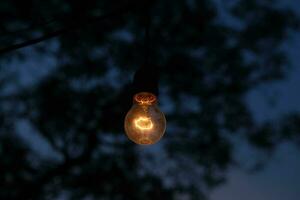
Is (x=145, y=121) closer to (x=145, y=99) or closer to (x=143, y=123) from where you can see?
(x=143, y=123)

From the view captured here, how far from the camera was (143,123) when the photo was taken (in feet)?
11.4

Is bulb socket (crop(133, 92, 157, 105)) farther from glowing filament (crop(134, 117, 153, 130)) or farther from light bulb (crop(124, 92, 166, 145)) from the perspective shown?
glowing filament (crop(134, 117, 153, 130))

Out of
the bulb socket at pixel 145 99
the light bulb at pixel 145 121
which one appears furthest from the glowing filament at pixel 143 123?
the bulb socket at pixel 145 99

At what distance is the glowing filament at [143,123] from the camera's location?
11.4 feet

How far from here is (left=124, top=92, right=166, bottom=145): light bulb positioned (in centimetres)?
345

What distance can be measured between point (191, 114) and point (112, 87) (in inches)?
82.6

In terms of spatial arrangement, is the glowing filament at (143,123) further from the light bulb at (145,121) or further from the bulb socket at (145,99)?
the bulb socket at (145,99)

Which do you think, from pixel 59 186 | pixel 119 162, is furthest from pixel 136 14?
pixel 59 186

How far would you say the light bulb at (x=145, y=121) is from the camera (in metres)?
3.45

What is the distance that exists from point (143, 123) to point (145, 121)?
0.02 m

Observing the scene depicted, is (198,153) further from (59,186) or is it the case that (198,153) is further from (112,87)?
(59,186)

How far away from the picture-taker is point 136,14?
34.0 feet

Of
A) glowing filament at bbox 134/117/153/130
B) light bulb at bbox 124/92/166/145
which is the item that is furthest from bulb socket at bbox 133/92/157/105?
glowing filament at bbox 134/117/153/130

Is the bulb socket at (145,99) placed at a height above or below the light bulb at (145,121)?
above
